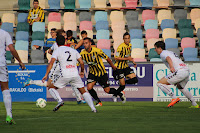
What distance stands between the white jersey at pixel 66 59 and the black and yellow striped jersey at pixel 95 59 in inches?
87.3

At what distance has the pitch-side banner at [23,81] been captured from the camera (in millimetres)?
14055

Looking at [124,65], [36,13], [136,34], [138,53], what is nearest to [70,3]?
[36,13]

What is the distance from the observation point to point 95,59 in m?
11.0

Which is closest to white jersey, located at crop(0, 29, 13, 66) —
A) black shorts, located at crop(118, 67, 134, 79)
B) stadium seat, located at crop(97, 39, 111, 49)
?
black shorts, located at crop(118, 67, 134, 79)

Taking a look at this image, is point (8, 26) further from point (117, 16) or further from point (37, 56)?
point (117, 16)

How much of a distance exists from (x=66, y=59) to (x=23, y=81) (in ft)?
19.9

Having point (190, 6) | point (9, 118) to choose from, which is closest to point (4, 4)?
point (190, 6)

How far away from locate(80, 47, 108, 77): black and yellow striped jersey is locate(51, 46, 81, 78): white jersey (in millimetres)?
2217

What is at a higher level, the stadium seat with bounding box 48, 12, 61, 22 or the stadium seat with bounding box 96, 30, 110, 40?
the stadium seat with bounding box 48, 12, 61, 22

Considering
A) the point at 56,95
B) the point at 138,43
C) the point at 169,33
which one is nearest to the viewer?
the point at 56,95

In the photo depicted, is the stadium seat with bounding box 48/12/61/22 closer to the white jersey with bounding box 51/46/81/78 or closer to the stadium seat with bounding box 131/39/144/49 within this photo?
the stadium seat with bounding box 131/39/144/49

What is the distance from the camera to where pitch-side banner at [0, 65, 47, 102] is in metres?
14.1

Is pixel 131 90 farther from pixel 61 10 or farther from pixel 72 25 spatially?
pixel 61 10

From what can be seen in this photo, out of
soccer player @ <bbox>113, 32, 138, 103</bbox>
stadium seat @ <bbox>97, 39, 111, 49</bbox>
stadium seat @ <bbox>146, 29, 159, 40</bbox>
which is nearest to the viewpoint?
soccer player @ <bbox>113, 32, 138, 103</bbox>
